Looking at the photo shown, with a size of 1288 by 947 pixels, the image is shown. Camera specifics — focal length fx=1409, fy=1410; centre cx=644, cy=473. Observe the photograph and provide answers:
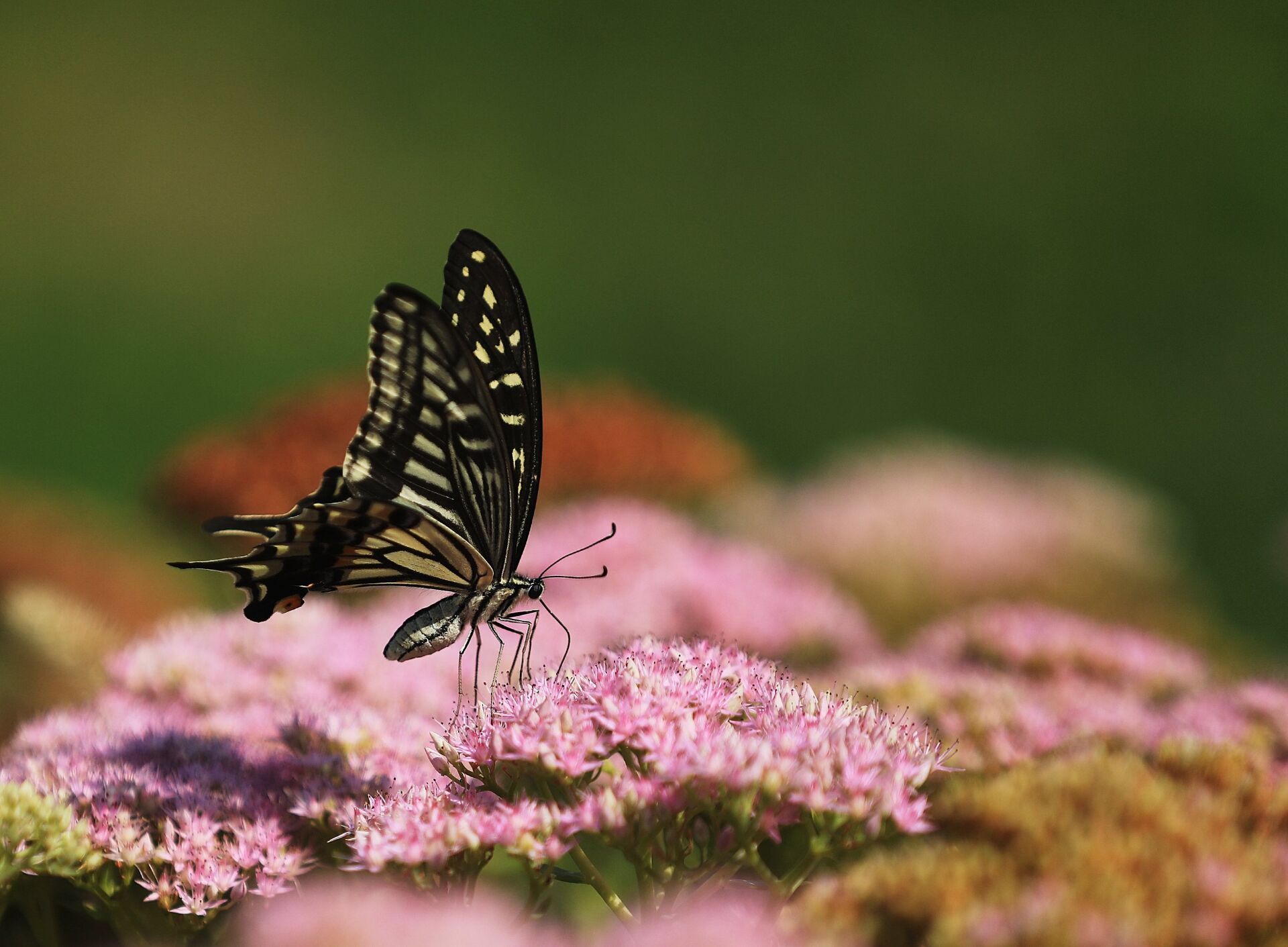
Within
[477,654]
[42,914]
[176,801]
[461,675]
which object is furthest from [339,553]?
[42,914]

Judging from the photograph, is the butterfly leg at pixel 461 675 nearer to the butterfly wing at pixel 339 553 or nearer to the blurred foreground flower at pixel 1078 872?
the butterfly wing at pixel 339 553

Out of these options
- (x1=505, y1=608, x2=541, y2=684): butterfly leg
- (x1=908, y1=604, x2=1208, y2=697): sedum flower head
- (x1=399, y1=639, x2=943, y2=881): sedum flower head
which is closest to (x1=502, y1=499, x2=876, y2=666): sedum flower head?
(x1=505, y1=608, x2=541, y2=684): butterfly leg

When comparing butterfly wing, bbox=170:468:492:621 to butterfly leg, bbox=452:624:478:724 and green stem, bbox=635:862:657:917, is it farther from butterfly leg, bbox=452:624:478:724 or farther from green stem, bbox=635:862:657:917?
green stem, bbox=635:862:657:917

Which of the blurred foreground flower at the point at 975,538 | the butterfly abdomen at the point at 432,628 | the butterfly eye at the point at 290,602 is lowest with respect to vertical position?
the butterfly eye at the point at 290,602

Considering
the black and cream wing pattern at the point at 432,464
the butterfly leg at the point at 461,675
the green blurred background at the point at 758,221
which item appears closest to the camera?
the butterfly leg at the point at 461,675

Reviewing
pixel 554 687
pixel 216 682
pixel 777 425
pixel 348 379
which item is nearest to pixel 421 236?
pixel 777 425

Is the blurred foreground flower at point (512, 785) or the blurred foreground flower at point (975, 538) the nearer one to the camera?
the blurred foreground flower at point (512, 785)

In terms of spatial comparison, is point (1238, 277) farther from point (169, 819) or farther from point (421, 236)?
point (169, 819)

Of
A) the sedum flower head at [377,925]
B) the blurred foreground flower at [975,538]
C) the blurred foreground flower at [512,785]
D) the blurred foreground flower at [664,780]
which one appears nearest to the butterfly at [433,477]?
the blurred foreground flower at [512,785]
